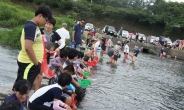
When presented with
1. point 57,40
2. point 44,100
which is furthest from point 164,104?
point 44,100

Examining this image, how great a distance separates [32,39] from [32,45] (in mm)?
199

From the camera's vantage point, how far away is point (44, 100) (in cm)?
466

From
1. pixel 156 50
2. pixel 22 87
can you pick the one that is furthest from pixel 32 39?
pixel 156 50

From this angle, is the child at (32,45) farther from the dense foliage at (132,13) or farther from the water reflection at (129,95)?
the dense foliage at (132,13)

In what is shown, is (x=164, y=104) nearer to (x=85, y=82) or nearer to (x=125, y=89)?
(x=125, y=89)

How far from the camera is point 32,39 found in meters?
4.32

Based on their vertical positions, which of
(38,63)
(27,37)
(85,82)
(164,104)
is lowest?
(164,104)

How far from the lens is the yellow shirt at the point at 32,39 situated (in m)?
4.29

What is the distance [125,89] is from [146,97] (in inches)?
35.2

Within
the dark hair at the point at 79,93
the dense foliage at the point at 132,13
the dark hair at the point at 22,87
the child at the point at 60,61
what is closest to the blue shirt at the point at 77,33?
the dark hair at the point at 79,93

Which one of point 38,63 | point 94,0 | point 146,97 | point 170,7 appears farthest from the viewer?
point 94,0

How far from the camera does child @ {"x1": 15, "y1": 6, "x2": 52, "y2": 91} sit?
430 centimetres

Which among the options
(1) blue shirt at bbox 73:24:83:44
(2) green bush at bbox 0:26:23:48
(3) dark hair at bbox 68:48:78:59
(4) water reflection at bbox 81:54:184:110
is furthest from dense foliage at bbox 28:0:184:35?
(3) dark hair at bbox 68:48:78:59

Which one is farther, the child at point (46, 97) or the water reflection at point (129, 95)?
the water reflection at point (129, 95)
